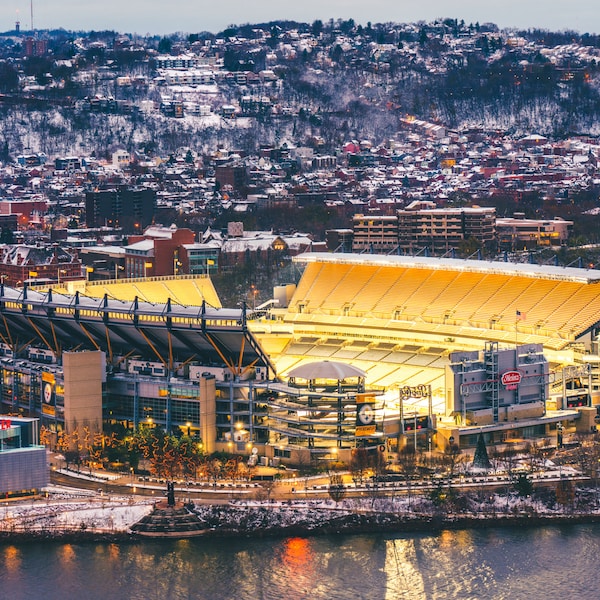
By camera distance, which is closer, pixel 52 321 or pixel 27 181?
pixel 52 321

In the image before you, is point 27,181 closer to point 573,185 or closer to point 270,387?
point 573,185

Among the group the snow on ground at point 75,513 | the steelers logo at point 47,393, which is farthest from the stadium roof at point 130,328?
the snow on ground at point 75,513

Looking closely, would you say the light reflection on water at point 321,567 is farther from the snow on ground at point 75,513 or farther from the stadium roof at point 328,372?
the stadium roof at point 328,372

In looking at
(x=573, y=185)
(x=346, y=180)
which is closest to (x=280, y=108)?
(x=346, y=180)

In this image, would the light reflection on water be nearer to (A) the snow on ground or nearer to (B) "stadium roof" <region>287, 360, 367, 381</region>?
(A) the snow on ground

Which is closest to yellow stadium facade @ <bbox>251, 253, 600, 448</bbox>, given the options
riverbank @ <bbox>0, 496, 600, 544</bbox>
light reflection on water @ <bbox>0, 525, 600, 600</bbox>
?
riverbank @ <bbox>0, 496, 600, 544</bbox>

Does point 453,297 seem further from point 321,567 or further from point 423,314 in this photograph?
point 321,567
